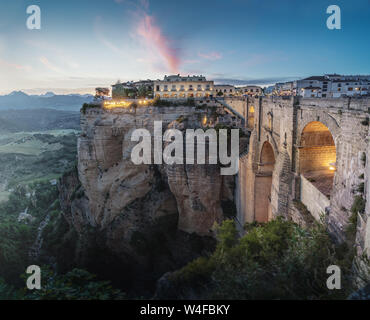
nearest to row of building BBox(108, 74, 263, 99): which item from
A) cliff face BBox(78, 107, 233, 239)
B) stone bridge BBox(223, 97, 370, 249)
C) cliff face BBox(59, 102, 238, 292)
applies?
cliff face BBox(78, 107, 233, 239)

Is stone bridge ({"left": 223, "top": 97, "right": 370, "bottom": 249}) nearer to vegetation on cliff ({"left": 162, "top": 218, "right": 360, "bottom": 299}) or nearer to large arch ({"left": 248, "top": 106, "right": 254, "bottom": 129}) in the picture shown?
vegetation on cliff ({"left": 162, "top": 218, "right": 360, "bottom": 299})

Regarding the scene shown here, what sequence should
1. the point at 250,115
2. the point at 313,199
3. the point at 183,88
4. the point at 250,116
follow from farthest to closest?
1. the point at 183,88
2. the point at 250,116
3. the point at 250,115
4. the point at 313,199

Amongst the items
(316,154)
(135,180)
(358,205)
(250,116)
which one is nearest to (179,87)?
(250,116)

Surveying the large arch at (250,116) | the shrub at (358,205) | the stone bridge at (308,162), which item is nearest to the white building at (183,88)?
the large arch at (250,116)

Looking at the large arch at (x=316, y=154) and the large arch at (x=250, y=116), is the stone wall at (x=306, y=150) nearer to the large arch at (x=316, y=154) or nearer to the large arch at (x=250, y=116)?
the large arch at (x=316, y=154)

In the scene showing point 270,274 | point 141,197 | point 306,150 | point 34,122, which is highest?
point 34,122

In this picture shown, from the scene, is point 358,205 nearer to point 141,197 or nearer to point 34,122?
point 141,197

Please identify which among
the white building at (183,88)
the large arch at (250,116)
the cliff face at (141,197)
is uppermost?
the white building at (183,88)
